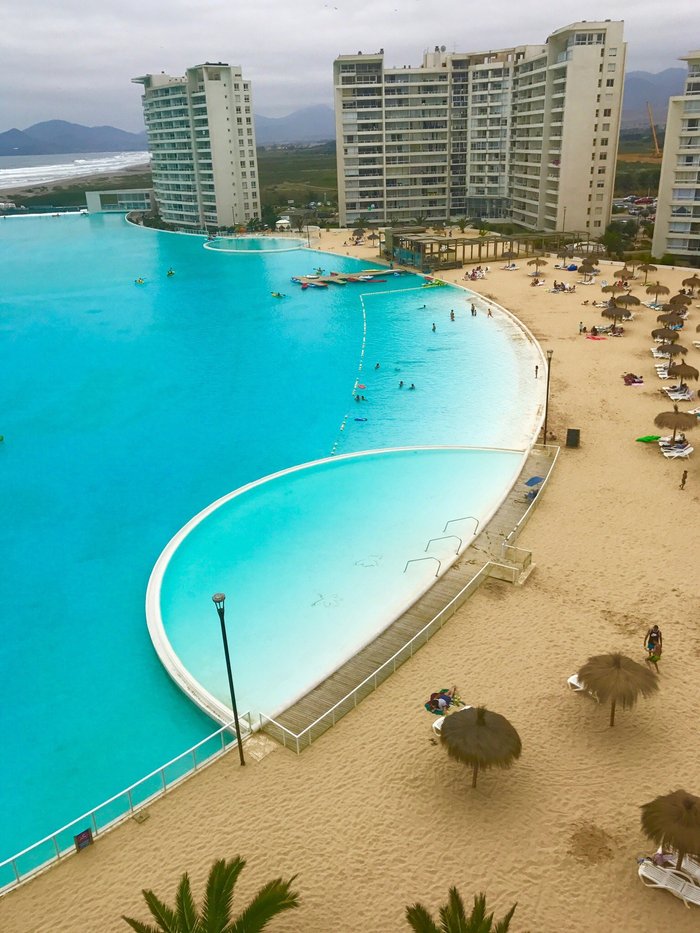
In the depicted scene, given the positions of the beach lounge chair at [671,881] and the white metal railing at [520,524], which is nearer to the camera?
the beach lounge chair at [671,881]

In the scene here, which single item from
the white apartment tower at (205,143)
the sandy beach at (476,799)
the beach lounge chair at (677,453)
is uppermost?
the white apartment tower at (205,143)

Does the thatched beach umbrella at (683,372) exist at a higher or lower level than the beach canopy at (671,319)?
lower

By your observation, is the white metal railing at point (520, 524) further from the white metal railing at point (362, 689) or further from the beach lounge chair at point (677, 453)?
the beach lounge chair at point (677, 453)

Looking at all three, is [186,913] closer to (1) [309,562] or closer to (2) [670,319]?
(1) [309,562]

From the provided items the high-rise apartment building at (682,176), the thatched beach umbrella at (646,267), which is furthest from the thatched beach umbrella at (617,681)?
the high-rise apartment building at (682,176)

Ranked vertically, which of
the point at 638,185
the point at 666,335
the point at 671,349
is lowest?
the point at 671,349

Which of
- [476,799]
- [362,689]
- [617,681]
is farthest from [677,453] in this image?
[476,799]

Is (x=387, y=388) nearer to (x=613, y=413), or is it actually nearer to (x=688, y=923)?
(x=613, y=413)
